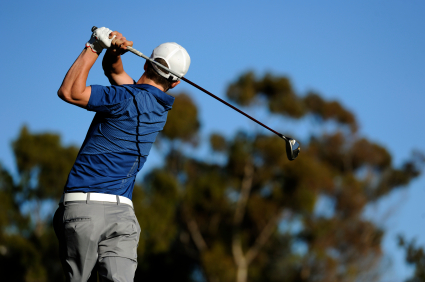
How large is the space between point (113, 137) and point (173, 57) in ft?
2.47

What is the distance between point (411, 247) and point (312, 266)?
14173 mm

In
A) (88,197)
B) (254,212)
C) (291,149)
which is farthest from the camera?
(254,212)

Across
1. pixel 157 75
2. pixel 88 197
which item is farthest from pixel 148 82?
pixel 88 197

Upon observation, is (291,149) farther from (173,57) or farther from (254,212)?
(254,212)

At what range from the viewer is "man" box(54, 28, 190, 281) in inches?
125

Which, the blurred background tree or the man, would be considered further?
the blurred background tree

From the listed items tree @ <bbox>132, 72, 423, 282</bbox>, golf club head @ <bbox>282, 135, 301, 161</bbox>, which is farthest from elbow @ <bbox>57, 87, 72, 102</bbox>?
tree @ <bbox>132, 72, 423, 282</bbox>

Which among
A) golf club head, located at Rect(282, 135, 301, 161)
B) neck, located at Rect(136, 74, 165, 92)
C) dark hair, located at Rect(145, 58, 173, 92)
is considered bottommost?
neck, located at Rect(136, 74, 165, 92)

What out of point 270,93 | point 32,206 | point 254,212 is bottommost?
point 32,206

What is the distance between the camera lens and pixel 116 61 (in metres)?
3.87

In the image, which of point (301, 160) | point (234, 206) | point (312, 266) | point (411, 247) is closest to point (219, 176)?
point (234, 206)

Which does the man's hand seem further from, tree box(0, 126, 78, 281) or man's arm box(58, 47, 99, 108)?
tree box(0, 126, 78, 281)

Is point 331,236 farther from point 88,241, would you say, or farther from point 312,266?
point 88,241

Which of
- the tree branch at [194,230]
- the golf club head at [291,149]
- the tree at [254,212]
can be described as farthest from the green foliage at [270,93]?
the golf club head at [291,149]
